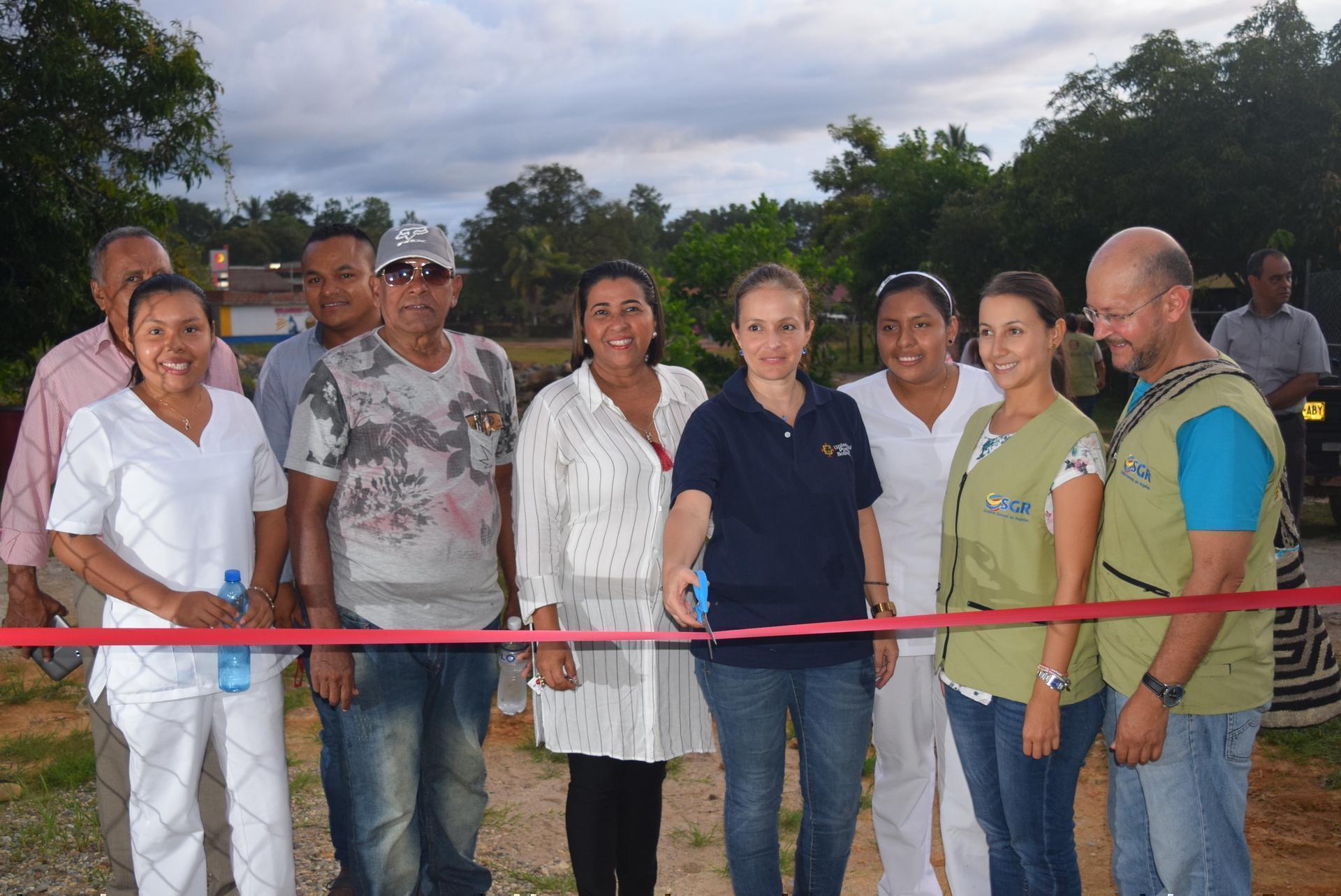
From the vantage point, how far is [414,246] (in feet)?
10.8

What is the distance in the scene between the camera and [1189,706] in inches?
97.6

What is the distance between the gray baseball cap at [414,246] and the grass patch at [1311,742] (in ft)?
14.0

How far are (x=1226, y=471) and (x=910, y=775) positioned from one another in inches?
60.7

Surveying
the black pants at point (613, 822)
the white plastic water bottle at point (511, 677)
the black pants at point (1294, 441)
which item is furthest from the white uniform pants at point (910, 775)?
the black pants at point (1294, 441)

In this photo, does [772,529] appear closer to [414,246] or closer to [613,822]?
[613,822]

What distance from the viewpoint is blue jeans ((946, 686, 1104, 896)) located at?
2701mm

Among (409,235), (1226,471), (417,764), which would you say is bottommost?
(417,764)

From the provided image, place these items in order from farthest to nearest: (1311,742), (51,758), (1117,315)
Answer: (51,758)
(1311,742)
(1117,315)

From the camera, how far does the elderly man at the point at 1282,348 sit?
7234 mm

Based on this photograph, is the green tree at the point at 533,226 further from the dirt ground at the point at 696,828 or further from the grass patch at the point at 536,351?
the dirt ground at the point at 696,828

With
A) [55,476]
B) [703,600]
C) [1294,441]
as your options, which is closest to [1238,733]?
[703,600]

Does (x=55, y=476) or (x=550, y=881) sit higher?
(x=55, y=476)

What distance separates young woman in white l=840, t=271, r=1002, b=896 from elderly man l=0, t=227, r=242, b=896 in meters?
2.02

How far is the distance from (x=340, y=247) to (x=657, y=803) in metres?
2.36
